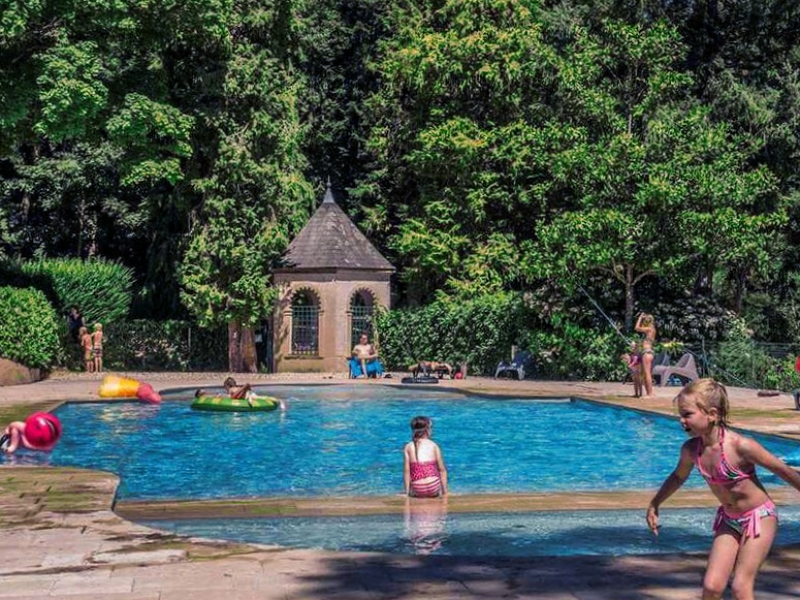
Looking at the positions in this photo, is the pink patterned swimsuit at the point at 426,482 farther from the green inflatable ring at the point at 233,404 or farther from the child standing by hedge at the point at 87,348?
the child standing by hedge at the point at 87,348

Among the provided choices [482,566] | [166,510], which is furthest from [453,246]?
[482,566]

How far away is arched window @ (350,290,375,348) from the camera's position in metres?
45.6

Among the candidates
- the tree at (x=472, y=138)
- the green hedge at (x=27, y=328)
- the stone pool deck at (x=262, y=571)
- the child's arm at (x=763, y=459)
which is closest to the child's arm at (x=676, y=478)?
the child's arm at (x=763, y=459)

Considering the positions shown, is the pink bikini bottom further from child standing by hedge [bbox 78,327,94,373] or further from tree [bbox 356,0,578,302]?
tree [bbox 356,0,578,302]

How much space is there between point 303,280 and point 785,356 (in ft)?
65.2

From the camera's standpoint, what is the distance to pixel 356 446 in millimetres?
22188

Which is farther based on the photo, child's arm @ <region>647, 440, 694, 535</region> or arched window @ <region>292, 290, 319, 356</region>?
arched window @ <region>292, 290, 319, 356</region>

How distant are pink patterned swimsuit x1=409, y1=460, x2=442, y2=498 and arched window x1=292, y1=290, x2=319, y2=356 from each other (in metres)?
31.9

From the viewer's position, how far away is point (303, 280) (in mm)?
A: 45375

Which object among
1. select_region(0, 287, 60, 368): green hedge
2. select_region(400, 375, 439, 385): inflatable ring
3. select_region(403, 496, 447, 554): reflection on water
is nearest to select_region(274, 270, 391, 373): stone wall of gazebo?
select_region(400, 375, 439, 385): inflatable ring

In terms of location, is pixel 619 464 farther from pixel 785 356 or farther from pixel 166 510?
pixel 785 356

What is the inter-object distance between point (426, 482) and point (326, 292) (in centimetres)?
3160

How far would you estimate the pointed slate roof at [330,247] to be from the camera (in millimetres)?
45125

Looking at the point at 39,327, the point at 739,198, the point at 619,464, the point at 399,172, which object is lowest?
the point at 619,464
